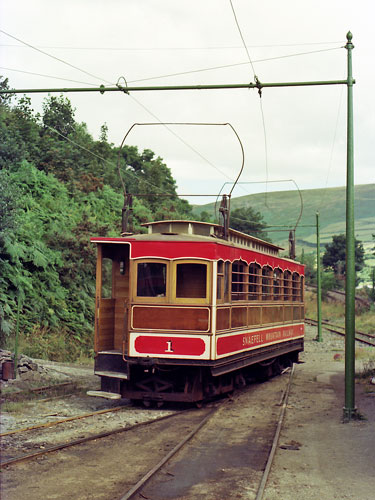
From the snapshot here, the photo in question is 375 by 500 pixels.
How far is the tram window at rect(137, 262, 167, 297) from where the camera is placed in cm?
1254

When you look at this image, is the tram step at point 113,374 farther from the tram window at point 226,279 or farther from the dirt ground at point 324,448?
the dirt ground at point 324,448

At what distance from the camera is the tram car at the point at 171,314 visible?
12211 mm

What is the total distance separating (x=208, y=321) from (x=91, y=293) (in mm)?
13110

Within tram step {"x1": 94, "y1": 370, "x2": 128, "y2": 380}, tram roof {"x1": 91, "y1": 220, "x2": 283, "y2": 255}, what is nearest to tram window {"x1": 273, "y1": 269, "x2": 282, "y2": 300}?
tram roof {"x1": 91, "y1": 220, "x2": 283, "y2": 255}

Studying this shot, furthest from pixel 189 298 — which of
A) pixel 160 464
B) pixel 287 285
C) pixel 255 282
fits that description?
pixel 287 285

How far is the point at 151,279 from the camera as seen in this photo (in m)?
12.6

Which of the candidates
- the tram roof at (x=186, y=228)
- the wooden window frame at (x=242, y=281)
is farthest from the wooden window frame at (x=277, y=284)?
the tram roof at (x=186, y=228)

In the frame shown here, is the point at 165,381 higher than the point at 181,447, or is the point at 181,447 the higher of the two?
the point at 165,381

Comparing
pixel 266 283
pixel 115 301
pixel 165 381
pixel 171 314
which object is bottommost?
pixel 165 381

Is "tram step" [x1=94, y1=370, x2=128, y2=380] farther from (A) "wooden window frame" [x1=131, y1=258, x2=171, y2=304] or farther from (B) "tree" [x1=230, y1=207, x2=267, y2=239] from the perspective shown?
(B) "tree" [x1=230, y1=207, x2=267, y2=239]

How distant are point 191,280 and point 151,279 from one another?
0.79 m

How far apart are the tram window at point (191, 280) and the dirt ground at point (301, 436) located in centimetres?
240

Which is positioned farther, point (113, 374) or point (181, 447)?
point (113, 374)

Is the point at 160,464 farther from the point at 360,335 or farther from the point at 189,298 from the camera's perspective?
the point at 360,335
